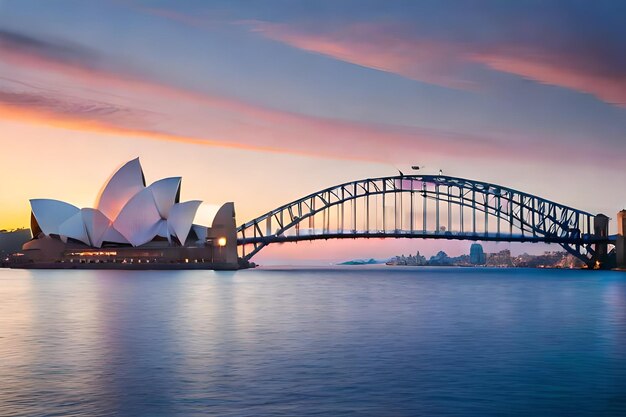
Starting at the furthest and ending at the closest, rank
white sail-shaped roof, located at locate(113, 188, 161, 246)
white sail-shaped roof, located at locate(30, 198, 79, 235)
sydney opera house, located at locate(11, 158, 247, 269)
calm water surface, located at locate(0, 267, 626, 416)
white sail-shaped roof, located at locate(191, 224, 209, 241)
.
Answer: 1. white sail-shaped roof, located at locate(191, 224, 209, 241)
2. white sail-shaped roof, located at locate(30, 198, 79, 235)
3. sydney opera house, located at locate(11, 158, 247, 269)
4. white sail-shaped roof, located at locate(113, 188, 161, 246)
5. calm water surface, located at locate(0, 267, 626, 416)

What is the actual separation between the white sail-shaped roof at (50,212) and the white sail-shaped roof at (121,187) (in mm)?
11689

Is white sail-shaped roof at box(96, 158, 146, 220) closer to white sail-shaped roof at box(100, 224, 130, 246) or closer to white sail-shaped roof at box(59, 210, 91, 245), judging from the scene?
white sail-shaped roof at box(100, 224, 130, 246)

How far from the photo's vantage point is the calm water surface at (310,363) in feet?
59.5

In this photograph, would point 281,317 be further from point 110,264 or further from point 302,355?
point 110,264

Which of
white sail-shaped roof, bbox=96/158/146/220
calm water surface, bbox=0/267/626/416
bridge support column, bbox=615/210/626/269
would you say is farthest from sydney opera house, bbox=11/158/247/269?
calm water surface, bbox=0/267/626/416

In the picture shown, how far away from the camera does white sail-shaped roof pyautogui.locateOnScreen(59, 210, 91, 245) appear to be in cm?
14488

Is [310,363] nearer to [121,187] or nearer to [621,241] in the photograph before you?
[121,187]

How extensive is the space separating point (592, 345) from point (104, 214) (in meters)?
116

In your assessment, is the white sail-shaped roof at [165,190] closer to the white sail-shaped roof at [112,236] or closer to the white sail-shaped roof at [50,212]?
the white sail-shaped roof at [112,236]

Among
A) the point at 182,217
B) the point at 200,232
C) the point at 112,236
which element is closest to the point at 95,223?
the point at 112,236

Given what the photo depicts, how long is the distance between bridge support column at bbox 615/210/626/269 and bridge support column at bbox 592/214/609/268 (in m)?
6.51

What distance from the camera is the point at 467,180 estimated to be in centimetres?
15650

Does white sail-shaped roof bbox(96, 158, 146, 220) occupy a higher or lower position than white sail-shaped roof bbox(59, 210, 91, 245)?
higher

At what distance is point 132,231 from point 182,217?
27.5 feet
